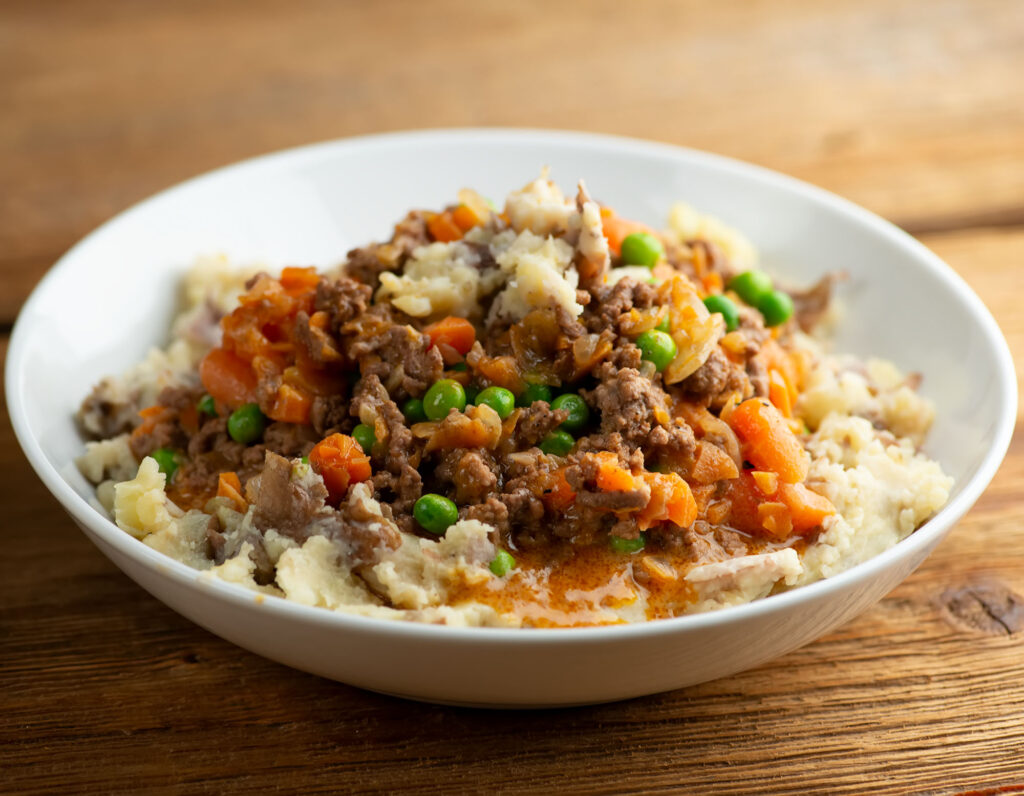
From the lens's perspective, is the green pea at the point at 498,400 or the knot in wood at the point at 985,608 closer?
the green pea at the point at 498,400

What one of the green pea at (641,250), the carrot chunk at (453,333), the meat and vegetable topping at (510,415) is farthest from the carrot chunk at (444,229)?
the green pea at (641,250)

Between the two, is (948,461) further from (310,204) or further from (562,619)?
(310,204)

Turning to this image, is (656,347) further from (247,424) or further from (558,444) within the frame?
(247,424)

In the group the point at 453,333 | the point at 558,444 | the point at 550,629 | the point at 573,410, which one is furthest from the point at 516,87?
the point at 550,629

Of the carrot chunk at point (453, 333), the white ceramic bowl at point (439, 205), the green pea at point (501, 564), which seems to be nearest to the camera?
the white ceramic bowl at point (439, 205)

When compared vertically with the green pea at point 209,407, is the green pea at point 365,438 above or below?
above

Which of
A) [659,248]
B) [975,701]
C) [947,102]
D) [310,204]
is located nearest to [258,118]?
[310,204]

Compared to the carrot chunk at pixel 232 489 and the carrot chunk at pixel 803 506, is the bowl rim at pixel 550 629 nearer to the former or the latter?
the carrot chunk at pixel 803 506

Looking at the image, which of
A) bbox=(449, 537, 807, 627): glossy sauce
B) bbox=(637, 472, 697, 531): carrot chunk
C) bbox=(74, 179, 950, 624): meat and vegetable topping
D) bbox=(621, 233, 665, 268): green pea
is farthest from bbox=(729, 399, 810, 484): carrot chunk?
bbox=(621, 233, 665, 268): green pea
